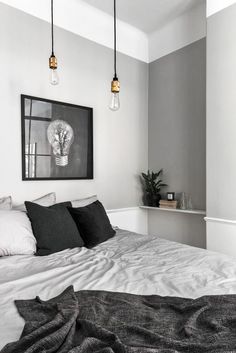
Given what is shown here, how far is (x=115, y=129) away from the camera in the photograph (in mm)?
3238

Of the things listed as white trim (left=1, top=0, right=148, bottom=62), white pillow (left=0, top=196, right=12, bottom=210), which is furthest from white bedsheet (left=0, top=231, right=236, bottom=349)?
white trim (left=1, top=0, right=148, bottom=62)

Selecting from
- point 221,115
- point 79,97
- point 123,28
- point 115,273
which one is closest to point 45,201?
point 115,273

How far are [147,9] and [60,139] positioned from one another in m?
1.80

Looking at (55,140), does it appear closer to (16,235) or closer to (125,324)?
(16,235)

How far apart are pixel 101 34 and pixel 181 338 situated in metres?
3.14

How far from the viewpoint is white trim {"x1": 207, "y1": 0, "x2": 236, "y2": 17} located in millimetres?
2394

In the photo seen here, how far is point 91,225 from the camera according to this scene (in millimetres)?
2191

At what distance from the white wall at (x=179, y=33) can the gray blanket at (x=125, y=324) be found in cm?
293

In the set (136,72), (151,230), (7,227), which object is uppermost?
(136,72)

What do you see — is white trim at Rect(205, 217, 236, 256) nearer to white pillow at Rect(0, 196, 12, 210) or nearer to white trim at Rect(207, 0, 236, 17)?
white pillow at Rect(0, 196, 12, 210)

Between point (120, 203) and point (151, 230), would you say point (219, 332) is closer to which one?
point (120, 203)

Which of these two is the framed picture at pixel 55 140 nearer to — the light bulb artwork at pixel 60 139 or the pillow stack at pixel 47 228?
the light bulb artwork at pixel 60 139

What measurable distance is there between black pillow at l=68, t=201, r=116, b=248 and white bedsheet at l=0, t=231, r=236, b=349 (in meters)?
0.14

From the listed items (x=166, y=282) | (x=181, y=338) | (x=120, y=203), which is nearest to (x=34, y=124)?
(x=120, y=203)
